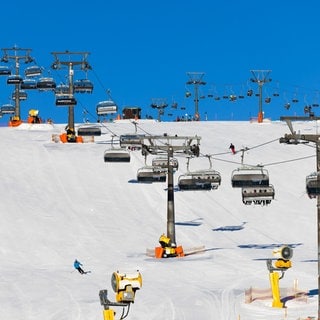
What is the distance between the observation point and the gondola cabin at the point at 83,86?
59.0m

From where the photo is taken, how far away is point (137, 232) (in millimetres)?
38125

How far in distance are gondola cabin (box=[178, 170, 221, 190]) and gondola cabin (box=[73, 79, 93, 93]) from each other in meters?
28.4

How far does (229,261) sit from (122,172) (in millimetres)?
20789

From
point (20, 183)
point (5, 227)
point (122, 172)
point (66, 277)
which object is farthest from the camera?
→ point (122, 172)

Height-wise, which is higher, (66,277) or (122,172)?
(122,172)

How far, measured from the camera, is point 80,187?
46.7 meters

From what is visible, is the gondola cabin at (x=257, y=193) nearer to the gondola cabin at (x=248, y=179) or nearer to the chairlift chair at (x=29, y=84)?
the gondola cabin at (x=248, y=179)

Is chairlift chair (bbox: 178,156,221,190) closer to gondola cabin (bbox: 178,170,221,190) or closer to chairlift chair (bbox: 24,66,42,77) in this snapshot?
gondola cabin (bbox: 178,170,221,190)

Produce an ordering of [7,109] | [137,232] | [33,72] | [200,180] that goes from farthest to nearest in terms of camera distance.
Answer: [7,109], [33,72], [137,232], [200,180]

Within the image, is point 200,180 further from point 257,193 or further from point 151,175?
point 151,175

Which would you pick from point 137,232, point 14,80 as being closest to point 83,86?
point 14,80

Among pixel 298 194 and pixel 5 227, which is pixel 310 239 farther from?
pixel 5 227

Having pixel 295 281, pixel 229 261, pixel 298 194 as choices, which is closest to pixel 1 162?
pixel 298 194

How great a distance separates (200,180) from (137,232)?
24.2ft
